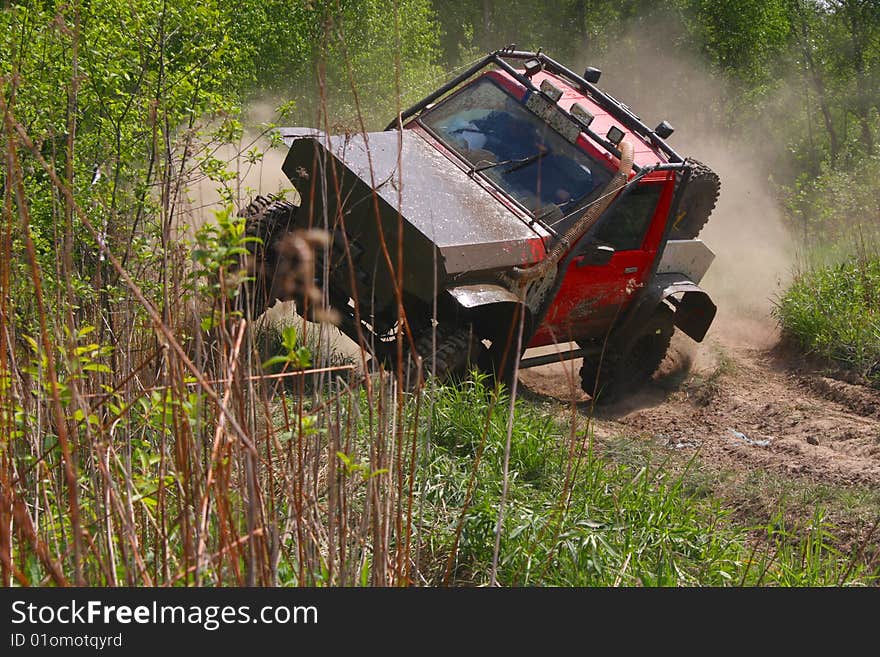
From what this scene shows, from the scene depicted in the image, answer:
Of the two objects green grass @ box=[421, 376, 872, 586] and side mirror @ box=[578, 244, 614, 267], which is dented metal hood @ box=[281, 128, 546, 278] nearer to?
side mirror @ box=[578, 244, 614, 267]

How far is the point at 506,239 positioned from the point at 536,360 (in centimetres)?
122

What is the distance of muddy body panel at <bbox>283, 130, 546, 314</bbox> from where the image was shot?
528cm

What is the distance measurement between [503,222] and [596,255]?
2.18 feet

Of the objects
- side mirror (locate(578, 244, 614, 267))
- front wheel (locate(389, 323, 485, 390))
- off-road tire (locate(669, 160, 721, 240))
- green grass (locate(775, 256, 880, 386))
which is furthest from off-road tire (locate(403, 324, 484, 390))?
green grass (locate(775, 256, 880, 386))

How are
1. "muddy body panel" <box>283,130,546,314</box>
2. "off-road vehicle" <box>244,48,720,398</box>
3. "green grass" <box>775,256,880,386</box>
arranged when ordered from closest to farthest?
1. "muddy body panel" <box>283,130,546,314</box>
2. "off-road vehicle" <box>244,48,720,398</box>
3. "green grass" <box>775,256,880,386</box>

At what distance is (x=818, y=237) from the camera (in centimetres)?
1242

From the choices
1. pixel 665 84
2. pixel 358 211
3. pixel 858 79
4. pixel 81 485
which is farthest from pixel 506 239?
pixel 665 84

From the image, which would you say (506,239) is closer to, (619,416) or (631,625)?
(619,416)

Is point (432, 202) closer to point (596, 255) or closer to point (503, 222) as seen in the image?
point (503, 222)

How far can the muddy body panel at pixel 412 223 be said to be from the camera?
5.28 meters

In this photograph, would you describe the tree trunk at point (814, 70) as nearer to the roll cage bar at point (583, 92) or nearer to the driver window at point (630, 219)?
the roll cage bar at point (583, 92)

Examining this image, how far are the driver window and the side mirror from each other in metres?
0.08

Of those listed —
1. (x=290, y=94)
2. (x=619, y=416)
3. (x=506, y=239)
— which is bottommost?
(x=619, y=416)

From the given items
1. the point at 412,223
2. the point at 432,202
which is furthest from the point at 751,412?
the point at 412,223
